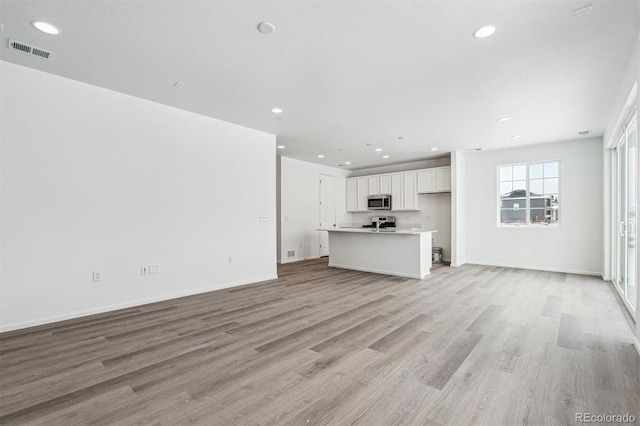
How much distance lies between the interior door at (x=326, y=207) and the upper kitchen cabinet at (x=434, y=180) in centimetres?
272

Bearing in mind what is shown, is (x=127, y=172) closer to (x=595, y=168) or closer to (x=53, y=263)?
(x=53, y=263)

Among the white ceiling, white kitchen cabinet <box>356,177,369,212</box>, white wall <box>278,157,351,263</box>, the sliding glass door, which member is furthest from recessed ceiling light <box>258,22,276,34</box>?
white kitchen cabinet <box>356,177,369,212</box>

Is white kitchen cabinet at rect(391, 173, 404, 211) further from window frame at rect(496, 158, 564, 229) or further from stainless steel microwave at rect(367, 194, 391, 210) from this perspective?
window frame at rect(496, 158, 564, 229)

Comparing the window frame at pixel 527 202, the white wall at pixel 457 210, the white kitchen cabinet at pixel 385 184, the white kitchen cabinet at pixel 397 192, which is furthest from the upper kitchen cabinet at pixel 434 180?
the window frame at pixel 527 202

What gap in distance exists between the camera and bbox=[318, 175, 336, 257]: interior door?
910 centimetres

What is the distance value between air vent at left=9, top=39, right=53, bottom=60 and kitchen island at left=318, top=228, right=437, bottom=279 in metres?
5.40

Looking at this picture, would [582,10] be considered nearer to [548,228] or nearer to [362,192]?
[548,228]

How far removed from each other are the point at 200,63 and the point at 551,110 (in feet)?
16.0

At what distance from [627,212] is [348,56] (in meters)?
4.70

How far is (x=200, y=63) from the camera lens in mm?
3104

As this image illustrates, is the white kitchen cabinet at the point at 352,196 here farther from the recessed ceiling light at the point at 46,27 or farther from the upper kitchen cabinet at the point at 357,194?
the recessed ceiling light at the point at 46,27

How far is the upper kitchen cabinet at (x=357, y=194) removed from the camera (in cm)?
944

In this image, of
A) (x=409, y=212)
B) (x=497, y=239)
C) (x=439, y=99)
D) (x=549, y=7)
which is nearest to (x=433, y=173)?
(x=409, y=212)

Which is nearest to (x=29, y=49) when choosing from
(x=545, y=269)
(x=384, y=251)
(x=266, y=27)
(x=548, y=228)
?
(x=266, y=27)
